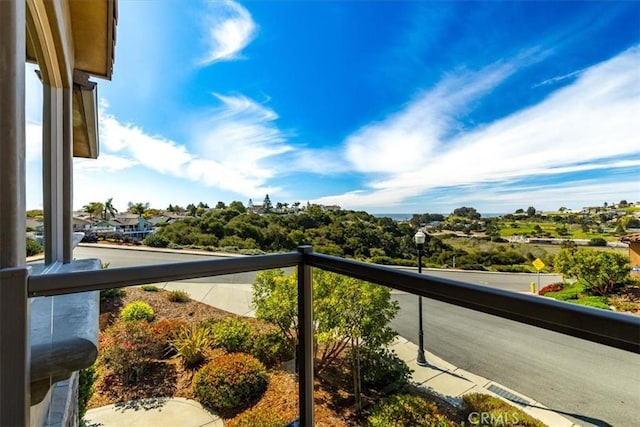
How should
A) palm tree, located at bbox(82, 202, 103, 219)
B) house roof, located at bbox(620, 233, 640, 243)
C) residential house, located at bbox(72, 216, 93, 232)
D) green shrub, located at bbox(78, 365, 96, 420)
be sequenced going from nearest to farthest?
green shrub, located at bbox(78, 365, 96, 420), residential house, located at bbox(72, 216, 93, 232), palm tree, located at bbox(82, 202, 103, 219), house roof, located at bbox(620, 233, 640, 243)

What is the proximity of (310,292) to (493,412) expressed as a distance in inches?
40.6

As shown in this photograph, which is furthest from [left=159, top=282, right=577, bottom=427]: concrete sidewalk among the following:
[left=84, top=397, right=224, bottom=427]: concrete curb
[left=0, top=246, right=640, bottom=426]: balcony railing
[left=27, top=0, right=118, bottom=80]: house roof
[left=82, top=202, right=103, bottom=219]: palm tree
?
[left=82, top=202, right=103, bottom=219]: palm tree

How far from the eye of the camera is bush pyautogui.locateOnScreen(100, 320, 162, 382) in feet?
4.88

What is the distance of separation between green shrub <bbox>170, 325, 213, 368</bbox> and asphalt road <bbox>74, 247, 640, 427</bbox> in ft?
3.43

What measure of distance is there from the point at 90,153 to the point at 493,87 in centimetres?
1832

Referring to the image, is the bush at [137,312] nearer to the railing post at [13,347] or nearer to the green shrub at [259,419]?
the railing post at [13,347]

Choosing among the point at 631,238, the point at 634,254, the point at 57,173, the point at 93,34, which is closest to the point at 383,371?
the point at 57,173

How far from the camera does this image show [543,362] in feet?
3.36

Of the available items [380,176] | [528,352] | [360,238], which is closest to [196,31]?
[360,238]

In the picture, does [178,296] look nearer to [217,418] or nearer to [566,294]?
[217,418]

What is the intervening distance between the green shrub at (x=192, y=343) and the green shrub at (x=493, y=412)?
4.06 feet

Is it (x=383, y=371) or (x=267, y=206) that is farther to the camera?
(x=267, y=206)

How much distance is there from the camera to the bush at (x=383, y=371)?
4.95 feet

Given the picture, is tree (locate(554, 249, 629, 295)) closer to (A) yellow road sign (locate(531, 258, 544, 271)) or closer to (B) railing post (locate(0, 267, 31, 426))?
(A) yellow road sign (locate(531, 258, 544, 271))
